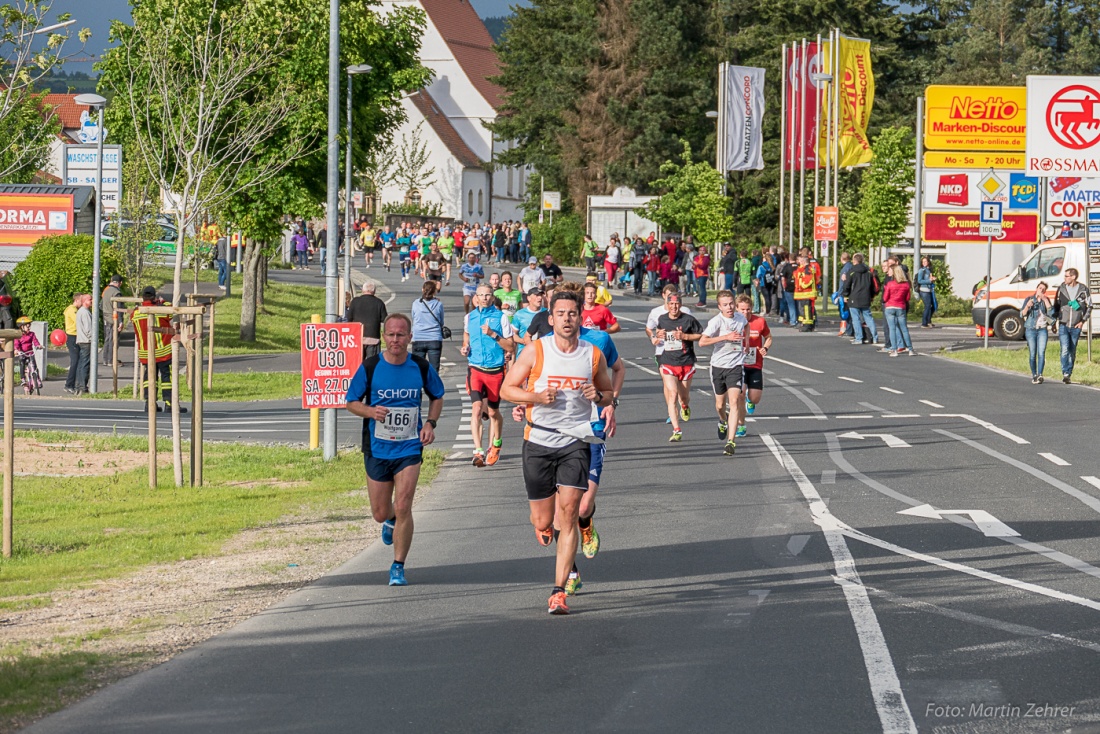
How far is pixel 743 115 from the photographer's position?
53.2 metres

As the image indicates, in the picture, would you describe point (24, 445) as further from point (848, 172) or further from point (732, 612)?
point (848, 172)

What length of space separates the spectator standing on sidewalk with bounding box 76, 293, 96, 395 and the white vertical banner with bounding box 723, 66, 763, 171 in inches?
1228

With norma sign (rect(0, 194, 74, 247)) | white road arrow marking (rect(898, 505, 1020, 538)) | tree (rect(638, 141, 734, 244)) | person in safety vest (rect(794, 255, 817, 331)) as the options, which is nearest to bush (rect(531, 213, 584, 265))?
Result: tree (rect(638, 141, 734, 244))

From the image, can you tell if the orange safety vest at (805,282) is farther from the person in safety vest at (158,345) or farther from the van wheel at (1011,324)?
the person in safety vest at (158,345)

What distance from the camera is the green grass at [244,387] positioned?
2497cm

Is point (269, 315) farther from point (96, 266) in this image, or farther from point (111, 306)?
point (96, 266)

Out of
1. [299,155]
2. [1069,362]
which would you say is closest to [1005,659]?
[1069,362]

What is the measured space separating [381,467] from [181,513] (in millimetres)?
3848

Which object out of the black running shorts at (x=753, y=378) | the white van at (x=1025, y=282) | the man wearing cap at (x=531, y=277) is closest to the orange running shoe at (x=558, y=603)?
the black running shorts at (x=753, y=378)

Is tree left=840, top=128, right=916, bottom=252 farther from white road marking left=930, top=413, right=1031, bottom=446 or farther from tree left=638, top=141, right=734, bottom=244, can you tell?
white road marking left=930, top=413, right=1031, bottom=446

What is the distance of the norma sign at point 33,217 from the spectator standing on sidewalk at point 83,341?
11178 millimetres

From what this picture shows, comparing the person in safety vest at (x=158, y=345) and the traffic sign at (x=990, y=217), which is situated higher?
the traffic sign at (x=990, y=217)

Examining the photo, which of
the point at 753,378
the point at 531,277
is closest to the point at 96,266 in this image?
the point at 531,277

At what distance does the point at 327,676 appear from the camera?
7.28 m
